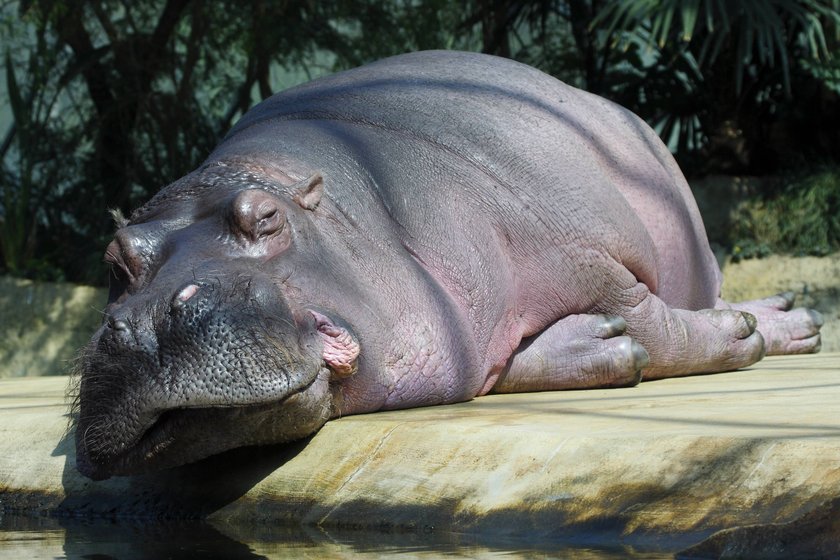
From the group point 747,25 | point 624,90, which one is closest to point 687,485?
point 747,25

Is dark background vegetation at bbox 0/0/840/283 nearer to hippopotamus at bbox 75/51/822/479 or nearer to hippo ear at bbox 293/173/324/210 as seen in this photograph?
hippopotamus at bbox 75/51/822/479

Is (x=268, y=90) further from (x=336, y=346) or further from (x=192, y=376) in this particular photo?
(x=192, y=376)

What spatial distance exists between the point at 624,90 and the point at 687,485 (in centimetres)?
821

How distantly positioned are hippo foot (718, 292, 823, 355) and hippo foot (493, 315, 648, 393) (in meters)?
1.36

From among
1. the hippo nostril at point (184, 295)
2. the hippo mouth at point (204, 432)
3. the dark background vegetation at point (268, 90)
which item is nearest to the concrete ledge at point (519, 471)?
the hippo mouth at point (204, 432)

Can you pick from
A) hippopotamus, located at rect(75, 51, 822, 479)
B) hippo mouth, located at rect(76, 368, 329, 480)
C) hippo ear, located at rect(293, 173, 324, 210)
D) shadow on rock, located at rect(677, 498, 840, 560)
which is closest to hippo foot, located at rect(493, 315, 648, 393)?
hippopotamus, located at rect(75, 51, 822, 479)

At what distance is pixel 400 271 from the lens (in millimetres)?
3381

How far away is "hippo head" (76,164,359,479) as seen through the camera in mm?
2619

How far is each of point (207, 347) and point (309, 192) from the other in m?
0.86

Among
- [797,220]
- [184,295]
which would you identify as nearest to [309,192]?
[184,295]

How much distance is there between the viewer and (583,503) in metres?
2.43

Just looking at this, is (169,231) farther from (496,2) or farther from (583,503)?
(496,2)

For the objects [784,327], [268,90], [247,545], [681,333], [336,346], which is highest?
[336,346]

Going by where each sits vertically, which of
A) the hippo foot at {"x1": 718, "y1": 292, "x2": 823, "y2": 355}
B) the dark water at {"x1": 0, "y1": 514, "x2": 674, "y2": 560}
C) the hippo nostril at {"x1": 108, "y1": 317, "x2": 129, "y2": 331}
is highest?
the hippo nostril at {"x1": 108, "y1": 317, "x2": 129, "y2": 331}
